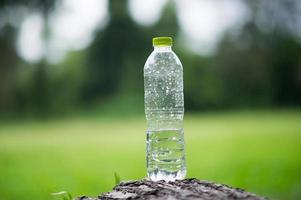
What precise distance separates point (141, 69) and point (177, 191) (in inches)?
945

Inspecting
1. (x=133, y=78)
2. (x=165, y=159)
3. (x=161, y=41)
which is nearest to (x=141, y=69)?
(x=133, y=78)

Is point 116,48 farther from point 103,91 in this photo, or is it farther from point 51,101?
point 51,101

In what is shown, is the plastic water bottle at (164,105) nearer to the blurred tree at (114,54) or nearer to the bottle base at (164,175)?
the bottle base at (164,175)

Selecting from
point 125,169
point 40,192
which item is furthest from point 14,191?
point 125,169

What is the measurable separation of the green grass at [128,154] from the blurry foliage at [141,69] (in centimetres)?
331

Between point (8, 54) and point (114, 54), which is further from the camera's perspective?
point (114, 54)

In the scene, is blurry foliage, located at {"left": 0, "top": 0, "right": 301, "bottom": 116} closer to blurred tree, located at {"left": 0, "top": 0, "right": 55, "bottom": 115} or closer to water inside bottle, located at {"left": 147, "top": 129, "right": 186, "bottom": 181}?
blurred tree, located at {"left": 0, "top": 0, "right": 55, "bottom": 115}

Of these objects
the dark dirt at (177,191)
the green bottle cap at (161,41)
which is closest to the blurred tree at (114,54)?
the green bottle cap at (161,41)

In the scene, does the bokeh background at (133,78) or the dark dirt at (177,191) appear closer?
the dark dirt at (177,191)

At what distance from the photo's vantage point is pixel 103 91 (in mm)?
26547

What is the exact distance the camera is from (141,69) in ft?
88.7

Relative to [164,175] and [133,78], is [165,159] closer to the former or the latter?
[164,175]

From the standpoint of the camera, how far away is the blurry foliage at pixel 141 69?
25531 millimetres

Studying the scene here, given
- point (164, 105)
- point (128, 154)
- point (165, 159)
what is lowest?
point (128, 154)
